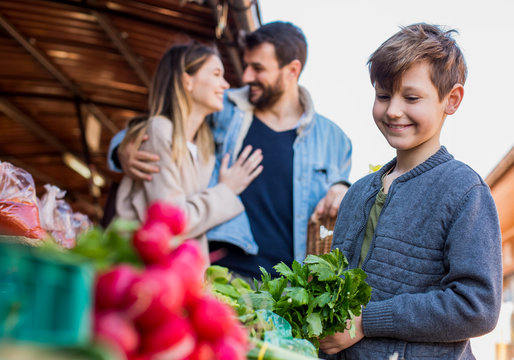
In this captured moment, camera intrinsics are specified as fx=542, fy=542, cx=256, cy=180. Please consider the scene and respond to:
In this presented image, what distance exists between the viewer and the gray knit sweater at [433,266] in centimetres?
141

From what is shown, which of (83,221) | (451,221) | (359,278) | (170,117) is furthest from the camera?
(170,117)

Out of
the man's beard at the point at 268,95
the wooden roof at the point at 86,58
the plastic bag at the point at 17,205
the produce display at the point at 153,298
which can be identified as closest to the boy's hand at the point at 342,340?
the produce display at the point at 153,298

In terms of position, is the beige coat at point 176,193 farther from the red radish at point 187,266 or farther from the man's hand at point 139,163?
the red radish at point 187,266

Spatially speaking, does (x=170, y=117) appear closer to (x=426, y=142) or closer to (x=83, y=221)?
(x=83, y=221)

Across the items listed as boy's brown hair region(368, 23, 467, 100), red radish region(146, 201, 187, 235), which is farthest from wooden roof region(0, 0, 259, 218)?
red radish region(146, 201, 187, 235)

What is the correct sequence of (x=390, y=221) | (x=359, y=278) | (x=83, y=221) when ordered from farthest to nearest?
1. (x=83, y=221)
2. (x=390, y=221)
3. (x=359, y=278)

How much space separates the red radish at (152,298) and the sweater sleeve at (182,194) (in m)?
2.08

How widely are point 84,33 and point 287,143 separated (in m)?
3.47

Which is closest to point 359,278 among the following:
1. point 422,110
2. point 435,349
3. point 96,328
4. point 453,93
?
point 435,349

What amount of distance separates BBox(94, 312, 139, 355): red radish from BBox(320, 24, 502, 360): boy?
1074 mm

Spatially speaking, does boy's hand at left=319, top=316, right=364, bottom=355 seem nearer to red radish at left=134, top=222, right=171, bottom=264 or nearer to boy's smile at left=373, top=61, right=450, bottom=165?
boy's smile at left=373, top=61, right=450, bottom=165

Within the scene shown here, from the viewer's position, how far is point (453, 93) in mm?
1772

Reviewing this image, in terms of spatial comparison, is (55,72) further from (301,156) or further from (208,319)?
(208,319)

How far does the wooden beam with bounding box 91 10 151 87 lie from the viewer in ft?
17.0
